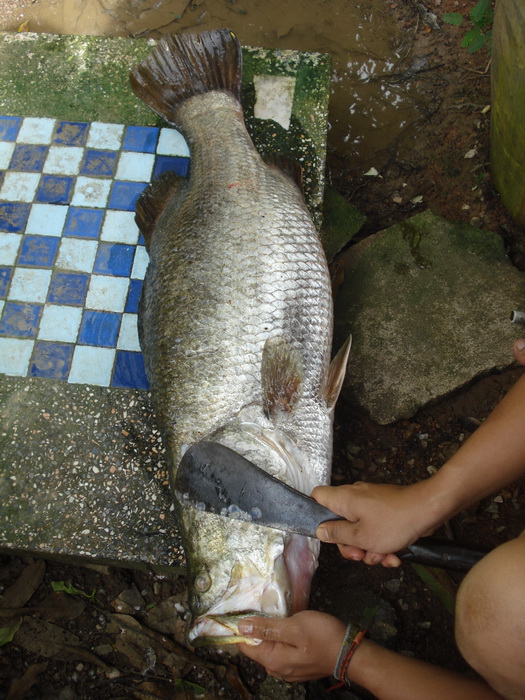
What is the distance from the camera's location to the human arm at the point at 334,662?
203 centimetres

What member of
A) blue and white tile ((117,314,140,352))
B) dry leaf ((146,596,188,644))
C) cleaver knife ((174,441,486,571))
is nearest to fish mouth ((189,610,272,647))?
cleaver knife ((174,441,486,571))

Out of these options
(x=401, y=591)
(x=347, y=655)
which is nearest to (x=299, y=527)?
(x=347, y=655)

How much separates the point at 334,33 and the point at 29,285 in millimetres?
3348

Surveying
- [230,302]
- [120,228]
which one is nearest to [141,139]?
[120,228]

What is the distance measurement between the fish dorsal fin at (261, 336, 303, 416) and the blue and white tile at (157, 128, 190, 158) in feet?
6.09

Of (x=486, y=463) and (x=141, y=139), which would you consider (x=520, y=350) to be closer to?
(x=486, y=463)

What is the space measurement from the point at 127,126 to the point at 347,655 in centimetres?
347

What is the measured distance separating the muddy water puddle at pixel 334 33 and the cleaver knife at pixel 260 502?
9.18 ft

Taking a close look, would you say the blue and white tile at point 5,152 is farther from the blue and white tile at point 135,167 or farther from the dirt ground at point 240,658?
the dirt ground at point 240,658

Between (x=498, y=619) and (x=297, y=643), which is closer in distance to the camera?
(x=498, y=619)

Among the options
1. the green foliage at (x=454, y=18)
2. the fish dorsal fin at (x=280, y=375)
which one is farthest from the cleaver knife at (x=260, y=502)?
the green foliage at (x=454, y=18)

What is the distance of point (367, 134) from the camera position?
14.0 feet

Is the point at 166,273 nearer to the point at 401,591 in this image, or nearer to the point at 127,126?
the point at 127,126

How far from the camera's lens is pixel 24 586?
3.19m
